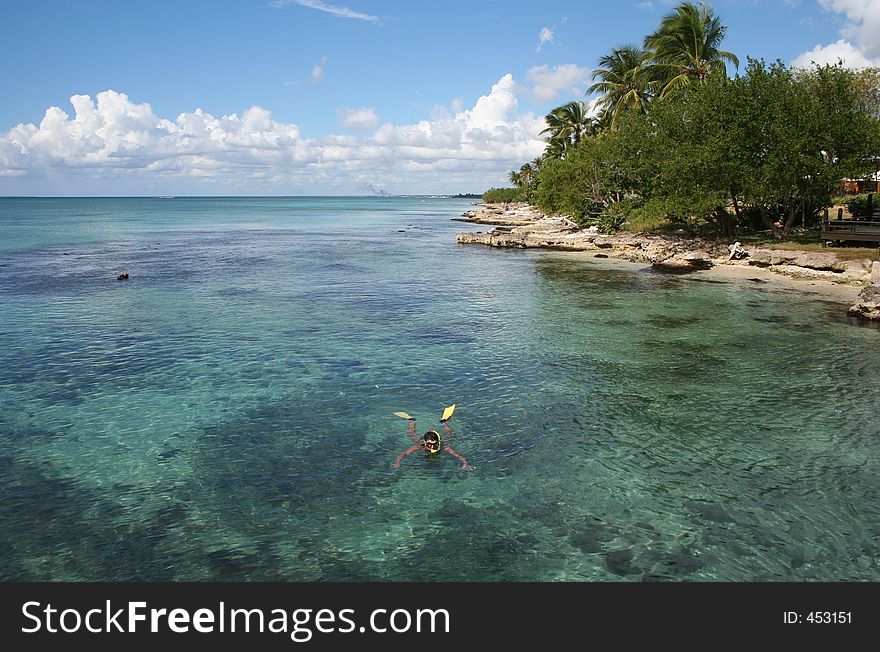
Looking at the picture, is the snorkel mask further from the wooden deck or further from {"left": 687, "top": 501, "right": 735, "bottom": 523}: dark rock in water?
the wooden deck

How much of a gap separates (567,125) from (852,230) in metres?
58.6

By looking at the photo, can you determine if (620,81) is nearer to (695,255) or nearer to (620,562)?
(695,255)

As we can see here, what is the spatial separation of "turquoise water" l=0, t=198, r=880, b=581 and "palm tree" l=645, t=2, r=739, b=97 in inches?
1209

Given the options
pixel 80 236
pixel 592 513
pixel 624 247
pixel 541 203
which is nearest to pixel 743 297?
pixel 624 247

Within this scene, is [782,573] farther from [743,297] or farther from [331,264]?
[331,264]

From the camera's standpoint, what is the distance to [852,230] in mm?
36094

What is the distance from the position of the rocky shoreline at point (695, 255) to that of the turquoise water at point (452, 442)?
5.63 metres

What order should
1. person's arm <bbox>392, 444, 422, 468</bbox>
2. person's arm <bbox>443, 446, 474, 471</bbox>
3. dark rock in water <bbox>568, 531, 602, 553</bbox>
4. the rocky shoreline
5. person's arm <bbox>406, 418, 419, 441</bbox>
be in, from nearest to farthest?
dark rock in water <bbox>568, 531, 602, 553</bbox> → person's arm <bbox>443, 446, 474, 471</bbox> → person's arm <bbox>392, 444, 422, 468</bbox> → person's arm <bbox>406, 418, 419, 441</bbox> → the rocky shoreline

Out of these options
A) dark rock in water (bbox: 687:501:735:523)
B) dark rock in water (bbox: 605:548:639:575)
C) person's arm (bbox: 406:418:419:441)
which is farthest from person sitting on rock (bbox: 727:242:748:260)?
dark rock in water (bbox: 605:548:639:575)

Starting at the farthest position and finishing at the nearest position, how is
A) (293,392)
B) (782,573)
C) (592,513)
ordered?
(293,392) < (592,513) < (782,573)

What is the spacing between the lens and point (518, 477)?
Answer: 1154 cm

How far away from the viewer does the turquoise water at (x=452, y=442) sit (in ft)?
30.1

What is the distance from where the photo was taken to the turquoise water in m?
9.17

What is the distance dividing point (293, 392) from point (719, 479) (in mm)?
10555
